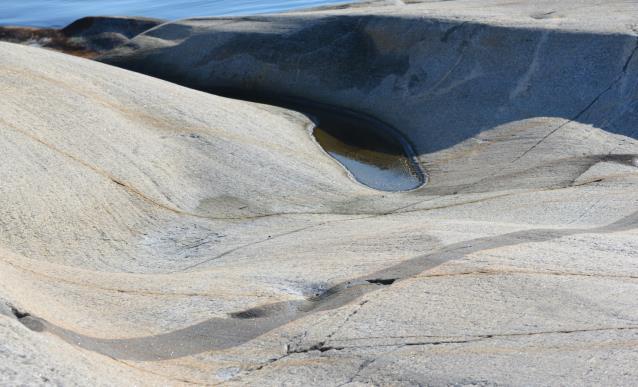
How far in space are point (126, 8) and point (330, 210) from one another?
2781 centimetres

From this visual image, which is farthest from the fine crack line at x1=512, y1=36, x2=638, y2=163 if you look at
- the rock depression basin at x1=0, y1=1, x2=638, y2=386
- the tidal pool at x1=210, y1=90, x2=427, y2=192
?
the tidal pool at x1=210, y1=90, x2=427, y2=192

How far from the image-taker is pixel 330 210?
10305mm

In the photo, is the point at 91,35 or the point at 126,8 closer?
the point at 91,35

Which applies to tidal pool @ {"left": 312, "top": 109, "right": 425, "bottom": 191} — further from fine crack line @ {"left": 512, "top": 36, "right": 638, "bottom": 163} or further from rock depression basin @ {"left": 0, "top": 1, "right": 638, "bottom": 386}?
fine crack line @ {"left": 512, "top": 36, "right": 638, "bottom": 163}

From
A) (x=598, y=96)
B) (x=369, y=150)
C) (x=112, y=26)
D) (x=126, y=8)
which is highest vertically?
(x=126, y=8)

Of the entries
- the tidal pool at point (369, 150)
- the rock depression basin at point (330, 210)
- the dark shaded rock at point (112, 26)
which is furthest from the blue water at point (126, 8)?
the tidal pool at point (369, 150)

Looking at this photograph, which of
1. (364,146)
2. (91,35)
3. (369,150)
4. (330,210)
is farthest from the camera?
(91,35)

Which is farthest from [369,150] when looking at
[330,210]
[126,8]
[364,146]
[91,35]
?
[126,8]

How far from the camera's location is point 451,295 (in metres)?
5.90

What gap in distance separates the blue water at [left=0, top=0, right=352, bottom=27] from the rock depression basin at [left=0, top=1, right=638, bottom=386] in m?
13.3

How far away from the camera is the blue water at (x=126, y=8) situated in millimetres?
31953

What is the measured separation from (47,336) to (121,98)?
7929 mm

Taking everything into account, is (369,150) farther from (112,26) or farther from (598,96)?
(112,26)

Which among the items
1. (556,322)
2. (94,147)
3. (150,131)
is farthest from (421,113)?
(556,322)
